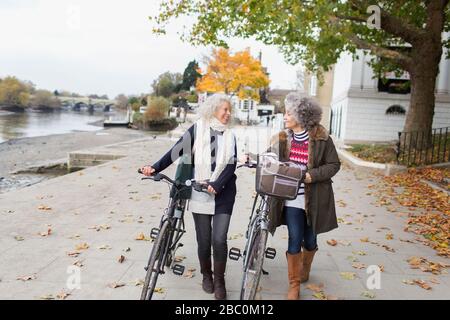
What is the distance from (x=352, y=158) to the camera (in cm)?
1501

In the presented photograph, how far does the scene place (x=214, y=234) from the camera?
12.7 ft

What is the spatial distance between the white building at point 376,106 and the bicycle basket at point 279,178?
19.0 meters

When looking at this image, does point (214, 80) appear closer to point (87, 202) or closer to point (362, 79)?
point (362, 79)

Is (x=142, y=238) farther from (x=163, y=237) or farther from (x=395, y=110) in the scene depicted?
(x=395, y=110)

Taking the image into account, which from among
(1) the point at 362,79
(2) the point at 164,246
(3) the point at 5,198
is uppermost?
(1) the point at 362,79

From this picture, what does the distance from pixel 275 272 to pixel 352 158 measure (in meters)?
11.1

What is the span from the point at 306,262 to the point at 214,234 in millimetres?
1082

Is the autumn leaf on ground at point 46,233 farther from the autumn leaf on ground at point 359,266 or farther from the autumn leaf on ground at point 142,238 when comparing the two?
the autumn leaf on ground at point 359,266

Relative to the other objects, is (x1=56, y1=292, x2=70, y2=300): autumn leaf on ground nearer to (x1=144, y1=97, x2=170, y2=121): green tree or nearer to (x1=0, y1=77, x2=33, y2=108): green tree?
(x1=144, y1=97, x2=170, y2=121): green tree

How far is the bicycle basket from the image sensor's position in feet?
11.3

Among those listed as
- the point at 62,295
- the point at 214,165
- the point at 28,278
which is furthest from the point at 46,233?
the point at 214,165

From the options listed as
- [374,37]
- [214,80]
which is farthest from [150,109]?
[374,37]

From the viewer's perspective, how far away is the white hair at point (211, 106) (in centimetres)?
384

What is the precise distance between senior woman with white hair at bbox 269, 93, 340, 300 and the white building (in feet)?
60.6
